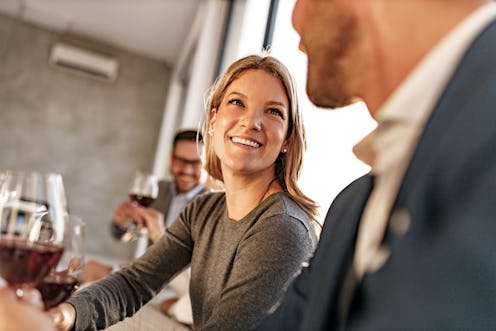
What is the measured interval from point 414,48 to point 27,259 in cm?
54

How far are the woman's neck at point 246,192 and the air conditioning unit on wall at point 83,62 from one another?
5478 millimetres

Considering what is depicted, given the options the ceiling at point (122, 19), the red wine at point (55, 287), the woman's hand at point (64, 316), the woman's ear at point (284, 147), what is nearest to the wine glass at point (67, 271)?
the red wine at point (55, 287)

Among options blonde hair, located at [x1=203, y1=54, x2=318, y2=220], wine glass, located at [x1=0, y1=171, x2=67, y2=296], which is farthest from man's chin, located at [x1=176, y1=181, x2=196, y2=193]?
wine glass, located at [x1=0, y1=171, x2=67, y2=296]

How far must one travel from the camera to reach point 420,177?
0.48m

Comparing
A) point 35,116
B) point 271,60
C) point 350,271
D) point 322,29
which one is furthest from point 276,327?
point 35,116

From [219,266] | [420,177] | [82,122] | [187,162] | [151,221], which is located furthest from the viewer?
[82,122]

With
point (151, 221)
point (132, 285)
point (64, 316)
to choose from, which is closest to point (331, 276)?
point (64, 316)

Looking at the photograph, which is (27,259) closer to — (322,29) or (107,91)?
(322,29)

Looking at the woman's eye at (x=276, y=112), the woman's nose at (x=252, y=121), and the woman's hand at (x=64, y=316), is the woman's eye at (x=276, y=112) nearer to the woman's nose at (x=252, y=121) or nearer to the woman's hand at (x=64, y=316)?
the woman's nose at (x=252, y=121)

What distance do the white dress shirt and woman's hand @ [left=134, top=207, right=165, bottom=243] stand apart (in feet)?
5.98

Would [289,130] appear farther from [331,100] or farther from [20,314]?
[20,314]

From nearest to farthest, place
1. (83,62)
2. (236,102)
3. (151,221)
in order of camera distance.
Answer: (236,102) → (151,221) → (83,62)

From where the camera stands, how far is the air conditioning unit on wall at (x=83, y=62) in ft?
20.8

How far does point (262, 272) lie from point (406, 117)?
0.66 metres
